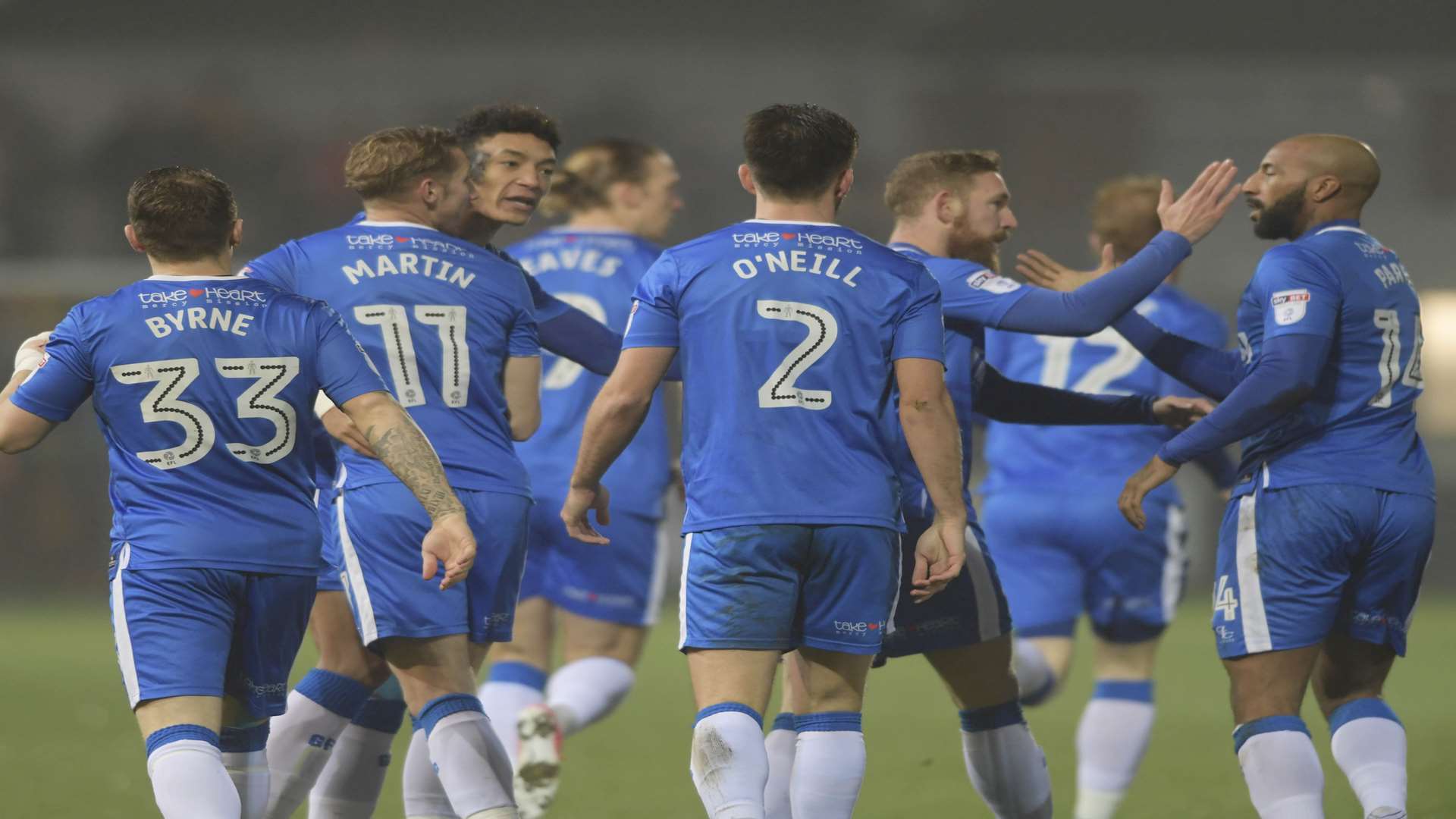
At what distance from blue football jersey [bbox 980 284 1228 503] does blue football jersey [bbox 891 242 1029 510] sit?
151 cm

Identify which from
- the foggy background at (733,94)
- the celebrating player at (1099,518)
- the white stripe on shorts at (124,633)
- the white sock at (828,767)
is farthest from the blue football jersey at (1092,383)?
the foggy background at (733,94)

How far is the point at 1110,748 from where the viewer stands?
6398 millimetres

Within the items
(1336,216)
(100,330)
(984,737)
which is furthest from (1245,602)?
(100,330)

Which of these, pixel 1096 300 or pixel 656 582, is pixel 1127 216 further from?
pixel 656 582

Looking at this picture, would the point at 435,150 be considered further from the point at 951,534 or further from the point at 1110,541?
the point at 1110,541

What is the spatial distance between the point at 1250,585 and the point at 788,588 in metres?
1.36

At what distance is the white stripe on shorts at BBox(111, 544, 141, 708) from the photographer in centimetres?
419

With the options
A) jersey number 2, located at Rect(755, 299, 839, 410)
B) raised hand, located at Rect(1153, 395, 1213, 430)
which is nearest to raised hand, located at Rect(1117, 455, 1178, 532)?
raised hand, located at Rect(1153, 395, 1213, 430)

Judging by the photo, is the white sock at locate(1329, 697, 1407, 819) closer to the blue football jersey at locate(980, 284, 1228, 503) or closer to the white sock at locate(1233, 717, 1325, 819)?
the white sock at locate(1233, 717, 1325, 819)

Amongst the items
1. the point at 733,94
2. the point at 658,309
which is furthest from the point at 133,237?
the point at 733,94

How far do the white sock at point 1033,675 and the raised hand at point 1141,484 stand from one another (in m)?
1.49

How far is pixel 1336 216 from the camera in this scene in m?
5.11

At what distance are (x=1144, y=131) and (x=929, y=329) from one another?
15418 millimetres

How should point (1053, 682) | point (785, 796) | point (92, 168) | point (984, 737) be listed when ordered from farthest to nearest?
1. point (92, 168)
2. point (1053, 682)
3. point (984, 737)
4. point (785, 796)
